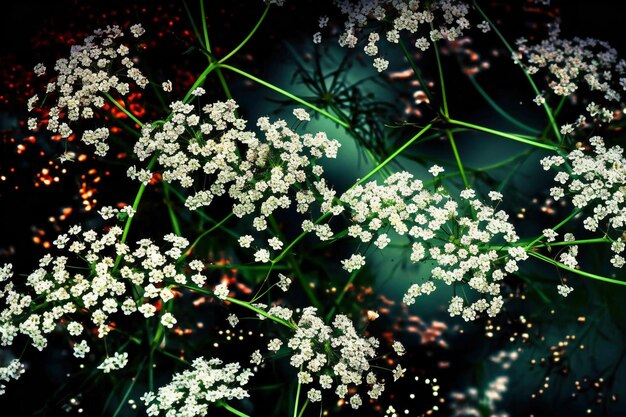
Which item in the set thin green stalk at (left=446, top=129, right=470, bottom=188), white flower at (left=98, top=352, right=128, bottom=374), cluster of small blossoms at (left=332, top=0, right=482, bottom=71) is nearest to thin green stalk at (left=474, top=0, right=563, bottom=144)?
cluster of small blossoms at (left=332, top=0, right=482, bottom=71)

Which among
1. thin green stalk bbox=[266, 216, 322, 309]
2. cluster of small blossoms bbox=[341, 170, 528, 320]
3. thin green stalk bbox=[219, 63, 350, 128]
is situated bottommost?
thin green stalk bbox=[266, 216, 322, 309]

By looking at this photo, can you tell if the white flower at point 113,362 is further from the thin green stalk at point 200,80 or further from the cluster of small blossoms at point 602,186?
the cluster of small blossoms at point 602,186

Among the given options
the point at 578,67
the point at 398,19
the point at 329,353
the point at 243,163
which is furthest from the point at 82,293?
the point at 578,67

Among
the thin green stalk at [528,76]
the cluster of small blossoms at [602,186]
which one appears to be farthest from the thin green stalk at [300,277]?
the thin green stalk at [528,76]

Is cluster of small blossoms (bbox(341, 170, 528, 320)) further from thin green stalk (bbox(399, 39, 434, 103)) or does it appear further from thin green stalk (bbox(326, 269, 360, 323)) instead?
thin green stalk (bbox(399, 39, 434, 103))

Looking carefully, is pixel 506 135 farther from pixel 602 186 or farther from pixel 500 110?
pixel 602 186

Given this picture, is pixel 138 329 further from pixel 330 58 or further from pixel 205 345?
pixel 330 58
